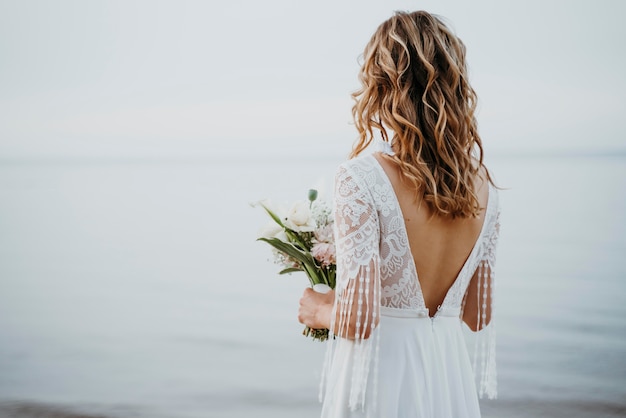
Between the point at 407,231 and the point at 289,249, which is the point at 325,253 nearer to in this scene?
the point at 289,249

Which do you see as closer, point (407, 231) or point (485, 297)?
point (407, 231)

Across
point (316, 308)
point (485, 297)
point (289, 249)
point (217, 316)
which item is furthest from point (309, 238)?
point (217, 316)

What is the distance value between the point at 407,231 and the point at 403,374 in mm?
332

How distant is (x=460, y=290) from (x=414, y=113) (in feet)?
1.46

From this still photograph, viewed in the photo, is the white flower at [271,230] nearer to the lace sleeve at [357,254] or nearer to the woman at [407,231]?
the woman at [407,231]

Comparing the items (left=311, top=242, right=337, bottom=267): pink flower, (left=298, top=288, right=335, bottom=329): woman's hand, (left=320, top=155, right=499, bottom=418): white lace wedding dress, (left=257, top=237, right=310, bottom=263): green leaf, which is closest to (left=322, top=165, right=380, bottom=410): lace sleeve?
(left=320, top=155, right=499, bottom=418): white lace wedding dress

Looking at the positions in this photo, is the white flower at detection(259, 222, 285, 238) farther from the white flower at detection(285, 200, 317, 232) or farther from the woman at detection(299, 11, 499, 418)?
the woman at detection(299, 11, 499, 418)

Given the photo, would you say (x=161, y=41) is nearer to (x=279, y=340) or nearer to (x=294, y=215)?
(x=279, y=340)

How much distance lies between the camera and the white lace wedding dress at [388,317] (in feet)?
4.71

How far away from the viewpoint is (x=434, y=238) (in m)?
1.50

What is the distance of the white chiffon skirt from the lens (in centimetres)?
154

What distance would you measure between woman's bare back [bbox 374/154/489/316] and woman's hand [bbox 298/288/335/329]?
22 cm

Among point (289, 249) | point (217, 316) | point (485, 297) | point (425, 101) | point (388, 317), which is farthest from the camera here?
point (217, 316)

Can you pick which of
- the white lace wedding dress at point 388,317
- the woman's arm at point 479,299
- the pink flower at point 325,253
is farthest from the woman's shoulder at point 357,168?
the woman's arm at point 479,299
